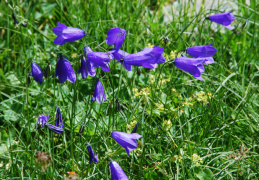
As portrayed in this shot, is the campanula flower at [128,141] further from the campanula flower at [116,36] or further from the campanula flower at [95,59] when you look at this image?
the campanula flower at [116,36]

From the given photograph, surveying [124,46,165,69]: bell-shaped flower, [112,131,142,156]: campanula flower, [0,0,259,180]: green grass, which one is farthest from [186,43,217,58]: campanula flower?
Answer: [112,131,142,156]: campanula flower

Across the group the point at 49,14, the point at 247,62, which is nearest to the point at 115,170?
the point at 247,62

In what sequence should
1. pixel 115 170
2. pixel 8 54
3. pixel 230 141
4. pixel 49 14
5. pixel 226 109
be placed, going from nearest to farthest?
1. pixel 115 170
2. pixel 230 141
3. pixel 226 109
4. pixel 8 54
5. pixel 49 14

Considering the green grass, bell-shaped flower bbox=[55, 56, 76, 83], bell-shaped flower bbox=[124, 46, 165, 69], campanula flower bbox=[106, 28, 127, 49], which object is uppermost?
campanula flower bbox=[106, 28, 127, 49]

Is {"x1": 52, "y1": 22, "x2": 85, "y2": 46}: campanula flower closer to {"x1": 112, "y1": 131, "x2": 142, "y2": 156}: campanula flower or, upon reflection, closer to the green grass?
the green grass

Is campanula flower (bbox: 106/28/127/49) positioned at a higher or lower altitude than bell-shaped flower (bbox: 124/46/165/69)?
higher

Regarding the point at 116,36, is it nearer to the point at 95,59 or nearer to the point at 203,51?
the point at 95,59

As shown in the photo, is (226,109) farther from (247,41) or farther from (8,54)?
(8,54)

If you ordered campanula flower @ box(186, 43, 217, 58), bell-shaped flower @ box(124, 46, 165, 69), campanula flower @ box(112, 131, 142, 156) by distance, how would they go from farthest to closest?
campanula flower @ box(186, 43, 217, 58), bell-shaped flower @ box(124, 46, 165, 69), campanula flower @ box(112, 131, 142, 156)
